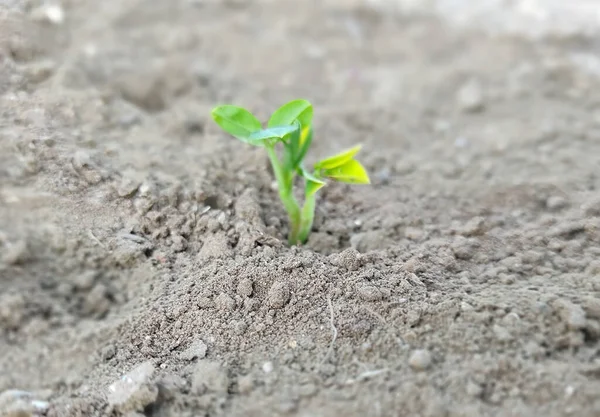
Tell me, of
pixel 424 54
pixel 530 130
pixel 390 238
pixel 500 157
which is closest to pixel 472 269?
pixel 390 238

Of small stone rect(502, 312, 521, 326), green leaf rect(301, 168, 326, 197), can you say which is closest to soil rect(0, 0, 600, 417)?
small stone rect(502, 312, 521, 326)

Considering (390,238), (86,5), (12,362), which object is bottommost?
(12,362)

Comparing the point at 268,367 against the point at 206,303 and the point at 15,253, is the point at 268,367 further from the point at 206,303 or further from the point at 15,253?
the point at 15,253

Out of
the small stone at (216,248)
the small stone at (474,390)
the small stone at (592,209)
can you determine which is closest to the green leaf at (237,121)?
the small stone at (216,248)

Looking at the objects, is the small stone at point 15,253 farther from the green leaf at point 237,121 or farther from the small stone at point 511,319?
the small stone at point 511,319

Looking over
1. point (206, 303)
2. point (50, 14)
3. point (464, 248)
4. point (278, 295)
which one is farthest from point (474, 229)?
point (50, 14)

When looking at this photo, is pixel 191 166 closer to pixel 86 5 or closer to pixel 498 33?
pixel 86 5

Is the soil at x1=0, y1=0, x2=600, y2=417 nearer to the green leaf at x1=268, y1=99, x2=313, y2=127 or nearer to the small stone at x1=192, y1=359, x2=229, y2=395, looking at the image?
the small stone at x1=192, y1=359, x2=229, y2=395
